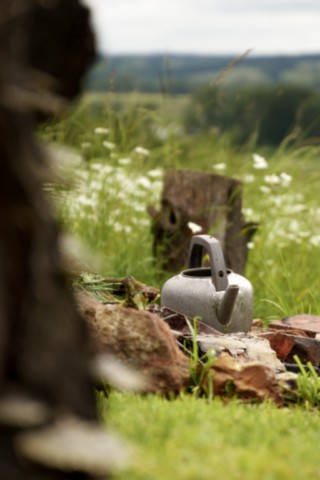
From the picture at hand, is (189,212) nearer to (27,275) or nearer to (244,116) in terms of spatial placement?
(244,116)

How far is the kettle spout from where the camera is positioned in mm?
4998

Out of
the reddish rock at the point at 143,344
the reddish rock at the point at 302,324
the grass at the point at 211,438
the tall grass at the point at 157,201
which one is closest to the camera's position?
the grass at the point at 211,438

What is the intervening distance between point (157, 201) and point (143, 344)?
173 inches

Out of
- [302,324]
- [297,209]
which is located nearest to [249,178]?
[297,209]

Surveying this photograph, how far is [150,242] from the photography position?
304 inches

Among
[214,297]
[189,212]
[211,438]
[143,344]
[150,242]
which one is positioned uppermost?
[211,438]

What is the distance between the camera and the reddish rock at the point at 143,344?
4047mm

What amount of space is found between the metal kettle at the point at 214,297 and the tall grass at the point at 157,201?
1.30m

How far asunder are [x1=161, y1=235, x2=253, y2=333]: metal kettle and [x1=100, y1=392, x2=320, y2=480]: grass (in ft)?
3.92

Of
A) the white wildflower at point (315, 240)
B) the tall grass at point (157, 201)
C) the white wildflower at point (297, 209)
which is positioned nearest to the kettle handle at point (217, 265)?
the tall grass at point (157, 201)

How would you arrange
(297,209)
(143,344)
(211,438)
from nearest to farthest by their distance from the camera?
(211,438), (143,344), (297,209)

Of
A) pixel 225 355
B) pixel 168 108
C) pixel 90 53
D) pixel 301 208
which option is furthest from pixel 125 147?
pixel 90 53

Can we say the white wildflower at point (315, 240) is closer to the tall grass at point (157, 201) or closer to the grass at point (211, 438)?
the tall grass at point (157, 201)

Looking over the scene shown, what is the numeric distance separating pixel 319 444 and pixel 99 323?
1.34 m
